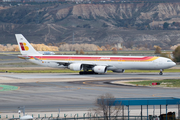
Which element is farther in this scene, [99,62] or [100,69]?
[99,62]

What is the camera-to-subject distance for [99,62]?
249ft

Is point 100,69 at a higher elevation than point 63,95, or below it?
higher

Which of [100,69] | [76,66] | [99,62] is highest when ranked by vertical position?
[99,62]

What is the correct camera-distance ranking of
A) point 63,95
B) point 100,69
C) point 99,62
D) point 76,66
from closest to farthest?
point 63,95 → point 100,69 → point 76,66 → point 99,62

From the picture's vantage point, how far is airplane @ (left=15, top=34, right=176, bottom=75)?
71725mm

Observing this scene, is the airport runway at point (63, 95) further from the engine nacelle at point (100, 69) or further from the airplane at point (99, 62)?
the airplane at point (99, 62)

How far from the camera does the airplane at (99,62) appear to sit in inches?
2824

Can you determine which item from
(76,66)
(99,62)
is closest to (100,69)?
(99,62)

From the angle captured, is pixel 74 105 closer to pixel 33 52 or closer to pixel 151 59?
pixel 151 59

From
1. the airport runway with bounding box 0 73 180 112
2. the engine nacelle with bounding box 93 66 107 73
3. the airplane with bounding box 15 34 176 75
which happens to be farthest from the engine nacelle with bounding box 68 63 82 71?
the airport runway with bounding box 0 73 180 112

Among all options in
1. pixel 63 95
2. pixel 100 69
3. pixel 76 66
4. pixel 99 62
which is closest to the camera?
pixel 63 95

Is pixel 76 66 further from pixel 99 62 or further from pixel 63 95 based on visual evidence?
pixel 63 95

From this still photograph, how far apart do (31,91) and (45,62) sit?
30824 mm

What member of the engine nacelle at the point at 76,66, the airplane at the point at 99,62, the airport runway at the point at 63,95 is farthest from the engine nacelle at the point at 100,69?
the airport runway at the point at 63,95
